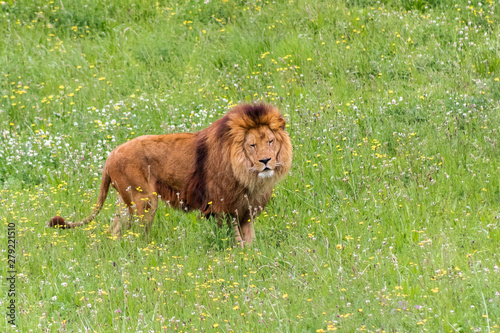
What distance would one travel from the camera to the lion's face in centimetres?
581

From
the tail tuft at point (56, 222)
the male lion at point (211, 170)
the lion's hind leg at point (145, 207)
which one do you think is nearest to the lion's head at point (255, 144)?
the male lion at point (211, 170)

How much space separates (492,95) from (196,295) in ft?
16.7

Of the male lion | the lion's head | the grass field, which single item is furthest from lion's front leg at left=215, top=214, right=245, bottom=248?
the lion's head

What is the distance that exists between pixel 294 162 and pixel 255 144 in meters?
1.59

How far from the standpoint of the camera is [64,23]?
38.7 ft

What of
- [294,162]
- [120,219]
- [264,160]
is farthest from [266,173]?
[294,162]

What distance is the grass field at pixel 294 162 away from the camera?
4500mm

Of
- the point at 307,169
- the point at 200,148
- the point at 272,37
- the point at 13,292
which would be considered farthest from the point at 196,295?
the point at 272,37

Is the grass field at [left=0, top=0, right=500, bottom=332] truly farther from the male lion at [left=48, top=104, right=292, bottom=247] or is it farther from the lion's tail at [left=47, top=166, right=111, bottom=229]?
the male lion at [left=48, top=104, right=292, bottom=247]

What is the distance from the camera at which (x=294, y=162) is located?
292 inches

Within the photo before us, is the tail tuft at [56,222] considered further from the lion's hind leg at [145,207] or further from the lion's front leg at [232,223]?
the lion's front leg at [232,223]

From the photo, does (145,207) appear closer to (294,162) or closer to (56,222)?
(56,222)

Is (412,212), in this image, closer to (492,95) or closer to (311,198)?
(311,198)

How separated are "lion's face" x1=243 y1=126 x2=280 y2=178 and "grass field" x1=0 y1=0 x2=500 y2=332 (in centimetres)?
64
